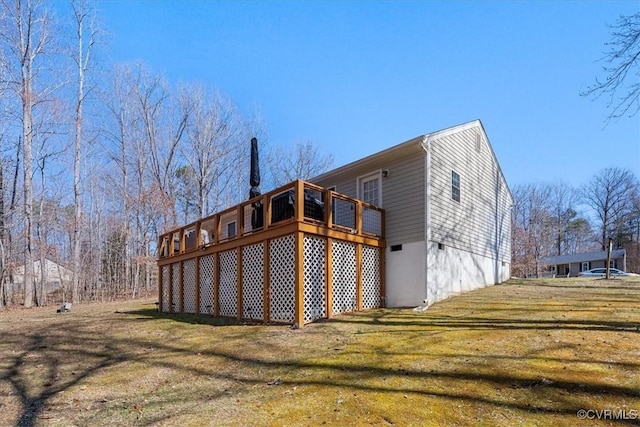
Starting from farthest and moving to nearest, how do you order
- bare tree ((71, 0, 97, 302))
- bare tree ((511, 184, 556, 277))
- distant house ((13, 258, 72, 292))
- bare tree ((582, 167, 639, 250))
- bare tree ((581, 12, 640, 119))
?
bare tree ((582, 167, 639, 250)) < bare tree ((511, 184, 556, 277)) < bare tree ((71, 0, 97, 302)) < distant house ((13, 258, 72, 292)) < bare tree ((581, 12, 640, 119))

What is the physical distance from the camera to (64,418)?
13.9ft

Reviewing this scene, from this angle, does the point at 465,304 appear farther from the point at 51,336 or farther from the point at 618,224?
the point at 618,224

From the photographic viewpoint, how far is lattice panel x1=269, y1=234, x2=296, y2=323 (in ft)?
27.8

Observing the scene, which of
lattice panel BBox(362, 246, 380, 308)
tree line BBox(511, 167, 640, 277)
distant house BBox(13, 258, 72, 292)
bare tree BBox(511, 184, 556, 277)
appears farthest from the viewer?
tree line BBox(511, 167, 640, 277)

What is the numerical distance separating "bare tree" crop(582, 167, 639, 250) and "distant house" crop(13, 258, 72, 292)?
45.9 meters

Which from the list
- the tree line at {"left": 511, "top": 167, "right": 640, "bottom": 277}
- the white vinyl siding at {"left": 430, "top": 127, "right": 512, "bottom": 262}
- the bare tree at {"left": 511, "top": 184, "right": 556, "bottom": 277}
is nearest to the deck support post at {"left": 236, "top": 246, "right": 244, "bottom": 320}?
the white vinyl siding at {"left": 430, "top": 127, "right": 512, "bottom": 262}

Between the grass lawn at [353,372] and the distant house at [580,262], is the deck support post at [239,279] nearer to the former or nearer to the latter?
the grass lawn at [353,372]

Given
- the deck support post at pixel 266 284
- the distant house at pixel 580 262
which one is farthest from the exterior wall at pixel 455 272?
the distant house at pixel 580 262

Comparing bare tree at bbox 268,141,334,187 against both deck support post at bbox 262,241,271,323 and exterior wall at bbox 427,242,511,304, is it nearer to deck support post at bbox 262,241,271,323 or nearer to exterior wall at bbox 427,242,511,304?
exterior wall at bbox 427,242,511,304

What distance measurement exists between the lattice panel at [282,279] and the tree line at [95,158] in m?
15.6

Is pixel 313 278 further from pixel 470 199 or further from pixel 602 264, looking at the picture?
pixel 602 264

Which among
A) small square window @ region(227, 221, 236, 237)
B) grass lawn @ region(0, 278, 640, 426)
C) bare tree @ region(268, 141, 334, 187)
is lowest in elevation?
grass lawn @ region(0, 278, 640, 426)

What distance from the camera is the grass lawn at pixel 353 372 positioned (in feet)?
12.7

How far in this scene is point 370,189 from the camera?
11.6 metres
